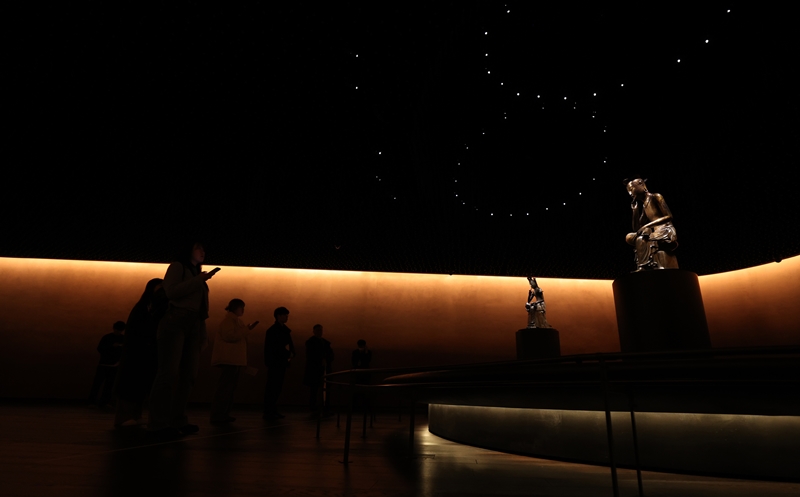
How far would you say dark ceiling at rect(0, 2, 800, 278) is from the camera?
4.13 m

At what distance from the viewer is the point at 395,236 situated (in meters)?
8.41

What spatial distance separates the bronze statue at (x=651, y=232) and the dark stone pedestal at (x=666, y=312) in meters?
0.27

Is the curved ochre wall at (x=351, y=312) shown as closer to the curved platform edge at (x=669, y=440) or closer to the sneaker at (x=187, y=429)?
the sneaker at (x=187, y=429)

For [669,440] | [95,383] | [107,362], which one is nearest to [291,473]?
[669,440]

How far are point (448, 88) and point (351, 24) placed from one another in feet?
4.53

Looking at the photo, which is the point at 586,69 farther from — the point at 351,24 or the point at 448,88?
the point at 351,24

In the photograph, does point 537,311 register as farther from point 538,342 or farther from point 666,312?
point 666,312

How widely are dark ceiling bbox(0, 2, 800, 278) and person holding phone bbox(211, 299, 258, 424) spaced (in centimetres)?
243

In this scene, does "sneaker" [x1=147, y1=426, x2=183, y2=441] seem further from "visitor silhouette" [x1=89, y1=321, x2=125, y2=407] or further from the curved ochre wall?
the curved ochre wall

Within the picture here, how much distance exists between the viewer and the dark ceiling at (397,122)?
4.13 metres

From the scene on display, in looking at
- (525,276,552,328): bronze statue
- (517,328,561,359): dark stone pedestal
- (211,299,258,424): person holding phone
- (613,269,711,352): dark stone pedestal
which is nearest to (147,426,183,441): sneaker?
(211,299,258,424): person holding phone

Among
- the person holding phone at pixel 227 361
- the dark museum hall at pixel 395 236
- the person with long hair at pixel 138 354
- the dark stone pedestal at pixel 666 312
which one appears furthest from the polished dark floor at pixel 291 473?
the dark stone pedestal at pixel 666 312

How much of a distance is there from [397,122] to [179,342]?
350 centimetres

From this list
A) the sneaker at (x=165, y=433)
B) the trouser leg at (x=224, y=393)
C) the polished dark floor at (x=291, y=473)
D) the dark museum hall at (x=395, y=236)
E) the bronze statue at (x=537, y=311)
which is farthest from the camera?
the bronze statue at (x=537, y=311)
